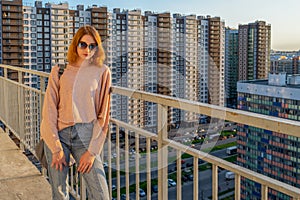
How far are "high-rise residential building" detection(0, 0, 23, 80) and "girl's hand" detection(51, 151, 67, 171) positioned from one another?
29356mm

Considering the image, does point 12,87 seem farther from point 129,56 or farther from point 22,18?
point 22,18

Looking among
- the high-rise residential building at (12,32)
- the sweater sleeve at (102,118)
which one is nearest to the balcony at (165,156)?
the sweater sleeve at (102,118)

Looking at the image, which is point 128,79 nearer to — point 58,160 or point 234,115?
point 58,160

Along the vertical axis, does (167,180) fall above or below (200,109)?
below

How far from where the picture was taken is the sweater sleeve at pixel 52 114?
5.84ft

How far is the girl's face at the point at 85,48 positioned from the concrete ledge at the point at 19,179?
147 cm

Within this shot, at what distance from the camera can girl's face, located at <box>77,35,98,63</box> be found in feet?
5.92

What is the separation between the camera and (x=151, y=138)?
1.80m

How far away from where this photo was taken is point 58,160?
180cm

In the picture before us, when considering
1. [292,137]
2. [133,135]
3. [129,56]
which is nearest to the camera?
[292,137]

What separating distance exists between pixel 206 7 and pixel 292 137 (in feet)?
118

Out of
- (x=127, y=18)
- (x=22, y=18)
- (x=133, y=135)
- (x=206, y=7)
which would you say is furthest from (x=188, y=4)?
(x=133, y=135)

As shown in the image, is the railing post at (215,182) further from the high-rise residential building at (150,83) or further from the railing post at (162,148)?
the high-rise residential building at (150,83)

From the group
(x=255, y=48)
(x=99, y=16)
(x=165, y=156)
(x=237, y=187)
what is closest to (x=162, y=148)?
(x=165, y=156)
